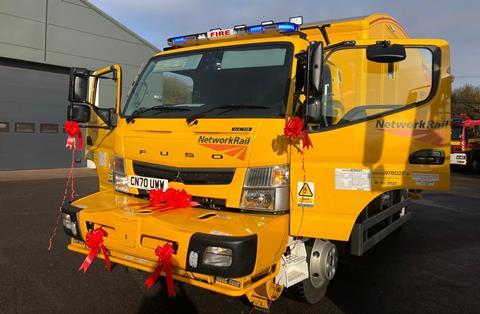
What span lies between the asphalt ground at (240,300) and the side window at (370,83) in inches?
74.0

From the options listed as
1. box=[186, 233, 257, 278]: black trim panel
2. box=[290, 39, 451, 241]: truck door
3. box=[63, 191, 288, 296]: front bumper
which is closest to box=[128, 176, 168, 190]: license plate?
box=[63, 191, 288, 296]: front bumper

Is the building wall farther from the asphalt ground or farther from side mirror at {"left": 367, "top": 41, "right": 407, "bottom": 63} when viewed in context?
side mirror at {"left": 367, "top": 41, "right": 407, "bottom": 63}

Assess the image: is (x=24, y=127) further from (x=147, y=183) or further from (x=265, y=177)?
(x=265, y=177)

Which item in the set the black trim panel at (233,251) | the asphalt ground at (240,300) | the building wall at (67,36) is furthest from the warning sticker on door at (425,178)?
the building wall at (67,36)

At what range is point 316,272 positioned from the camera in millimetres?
4090

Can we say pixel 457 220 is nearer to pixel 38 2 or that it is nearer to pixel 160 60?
pixel 160 60

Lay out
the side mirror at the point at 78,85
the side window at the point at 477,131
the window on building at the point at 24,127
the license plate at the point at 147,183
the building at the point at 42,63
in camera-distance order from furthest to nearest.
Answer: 1. the side window at the point at 477,131
2. the window on building at the point at 24,127
3. the building at the point at 42,63
4. the side mirror at the point at 78,85
5. the license plate at the point at 147,183

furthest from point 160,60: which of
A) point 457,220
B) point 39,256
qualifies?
point 457,220

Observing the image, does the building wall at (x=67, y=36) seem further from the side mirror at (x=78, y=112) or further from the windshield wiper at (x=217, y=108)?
the windshield wiper at (x=217, y=108)

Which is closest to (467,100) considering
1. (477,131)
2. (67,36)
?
(477,131)

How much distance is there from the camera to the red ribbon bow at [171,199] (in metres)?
3.75

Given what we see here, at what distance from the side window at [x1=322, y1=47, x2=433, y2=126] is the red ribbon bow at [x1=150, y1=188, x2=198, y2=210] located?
1.35m

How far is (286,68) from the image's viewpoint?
388 cm

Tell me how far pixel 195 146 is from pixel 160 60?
1493 mm
